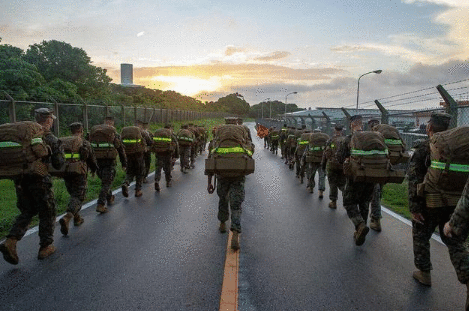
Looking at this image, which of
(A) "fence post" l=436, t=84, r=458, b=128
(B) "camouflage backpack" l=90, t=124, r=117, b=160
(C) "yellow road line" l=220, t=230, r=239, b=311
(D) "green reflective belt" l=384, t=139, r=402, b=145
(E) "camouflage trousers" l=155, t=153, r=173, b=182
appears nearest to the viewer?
(C) "yellow road line" l=220, t=230, r=239, b=311

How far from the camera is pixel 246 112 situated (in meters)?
168

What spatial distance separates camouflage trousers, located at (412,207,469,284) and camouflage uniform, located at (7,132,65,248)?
4.51m

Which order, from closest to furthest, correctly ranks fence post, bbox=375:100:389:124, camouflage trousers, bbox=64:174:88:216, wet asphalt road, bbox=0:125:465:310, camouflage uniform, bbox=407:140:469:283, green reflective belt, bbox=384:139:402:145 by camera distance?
wet asphalt road, bbox=0:125:465:310, camouflage uniform, bbox=407:140:469:283, camouflage trousers, bbox=64:174:88:216, green reflective belt, bbox=384:139:402:145, fence post, bbox=375:100:389:124

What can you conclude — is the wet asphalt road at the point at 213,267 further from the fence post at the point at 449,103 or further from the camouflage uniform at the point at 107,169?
the fence post at the point at 449,103

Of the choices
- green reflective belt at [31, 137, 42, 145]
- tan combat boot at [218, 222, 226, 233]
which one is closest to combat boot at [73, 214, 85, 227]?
green reflective belt at [31, 137, 42, 145]

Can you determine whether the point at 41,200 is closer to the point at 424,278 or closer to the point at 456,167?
the point at 424,278

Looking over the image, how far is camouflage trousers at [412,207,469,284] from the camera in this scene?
3.75 m

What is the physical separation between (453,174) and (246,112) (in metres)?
166

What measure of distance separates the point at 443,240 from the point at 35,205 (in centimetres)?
489

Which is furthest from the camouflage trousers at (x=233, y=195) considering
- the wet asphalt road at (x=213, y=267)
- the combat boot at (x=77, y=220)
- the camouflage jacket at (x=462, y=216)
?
the camouflage jacket at (x=462, y=216)

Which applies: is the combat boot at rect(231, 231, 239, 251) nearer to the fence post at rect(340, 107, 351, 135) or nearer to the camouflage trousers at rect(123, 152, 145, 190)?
the camouflage trousers at rect(123, 152, 145, 190)

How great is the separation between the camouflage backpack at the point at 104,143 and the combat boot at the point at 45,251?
2924 mm

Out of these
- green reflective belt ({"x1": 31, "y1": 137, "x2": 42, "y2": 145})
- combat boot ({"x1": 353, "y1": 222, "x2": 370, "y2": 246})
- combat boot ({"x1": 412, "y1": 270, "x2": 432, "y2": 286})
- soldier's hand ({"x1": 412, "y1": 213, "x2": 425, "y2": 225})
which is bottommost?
combat boot ({"x1": 412, "y1": 270, "x2": 432, "y2": 286})

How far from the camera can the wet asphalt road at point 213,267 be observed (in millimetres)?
3803
